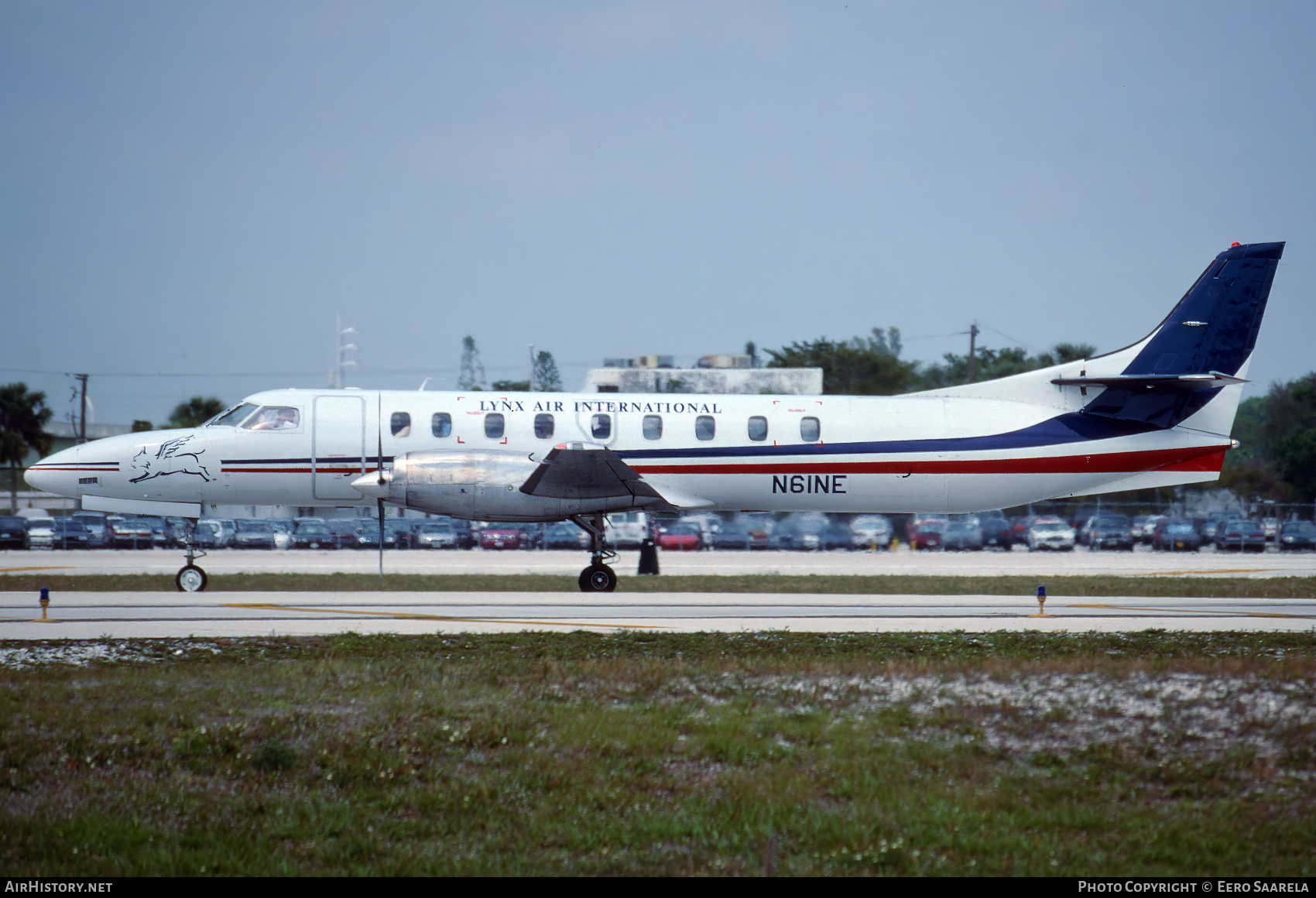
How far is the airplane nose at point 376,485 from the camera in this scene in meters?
19.3

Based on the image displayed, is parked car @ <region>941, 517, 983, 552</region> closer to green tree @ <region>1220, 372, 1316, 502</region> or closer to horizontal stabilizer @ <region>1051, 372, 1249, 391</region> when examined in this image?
green tree @ <region>1220, 372, 1316, 502</region>

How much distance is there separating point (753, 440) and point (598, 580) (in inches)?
166

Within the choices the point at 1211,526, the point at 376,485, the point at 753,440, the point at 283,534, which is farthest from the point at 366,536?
the point at 1211,526

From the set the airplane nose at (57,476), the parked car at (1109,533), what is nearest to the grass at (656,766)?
the airplane nose at (57,476)

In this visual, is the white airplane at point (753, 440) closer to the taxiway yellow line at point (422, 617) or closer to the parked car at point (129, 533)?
the taxiway yellow line at point (422, 617)

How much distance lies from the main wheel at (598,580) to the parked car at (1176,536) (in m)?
35.8

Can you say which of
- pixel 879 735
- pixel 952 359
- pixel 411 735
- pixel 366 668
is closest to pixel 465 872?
pixel 411 735

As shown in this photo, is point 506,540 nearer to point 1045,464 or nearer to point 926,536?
point 926,536

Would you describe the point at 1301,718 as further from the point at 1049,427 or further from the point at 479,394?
the point at 479,394

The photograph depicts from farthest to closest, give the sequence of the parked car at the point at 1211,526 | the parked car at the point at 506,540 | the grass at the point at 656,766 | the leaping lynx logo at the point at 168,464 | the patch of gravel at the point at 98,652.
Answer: the parked car at the point at 506,540
the parked car at the point at 1211,526
the leaping lynx logo at the point at 168,464
the patch of gravel at the point at 98,652
the grass at the point at 656,766

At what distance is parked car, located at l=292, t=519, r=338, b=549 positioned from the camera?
154 ft

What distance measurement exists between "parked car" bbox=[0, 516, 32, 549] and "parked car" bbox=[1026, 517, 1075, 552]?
44207mm

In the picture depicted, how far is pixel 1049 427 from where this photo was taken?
21.5 metres
